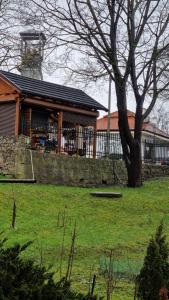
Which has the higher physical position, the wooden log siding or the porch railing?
the wooden log siding

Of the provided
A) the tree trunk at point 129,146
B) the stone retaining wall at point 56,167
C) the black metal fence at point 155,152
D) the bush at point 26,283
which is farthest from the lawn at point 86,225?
the black metal fence at point 155,152

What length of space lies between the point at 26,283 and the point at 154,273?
1.59 m

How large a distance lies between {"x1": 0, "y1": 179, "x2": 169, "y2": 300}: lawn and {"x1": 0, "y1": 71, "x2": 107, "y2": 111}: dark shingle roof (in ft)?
24.3

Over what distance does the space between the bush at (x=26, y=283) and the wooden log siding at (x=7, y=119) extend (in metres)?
18.7

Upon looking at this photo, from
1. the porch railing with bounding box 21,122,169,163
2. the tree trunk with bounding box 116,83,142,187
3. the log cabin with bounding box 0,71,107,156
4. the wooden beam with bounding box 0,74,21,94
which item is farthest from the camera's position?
the wooden beam with bounding box 0,74,21,94

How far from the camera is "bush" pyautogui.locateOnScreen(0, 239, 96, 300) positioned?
3.09m

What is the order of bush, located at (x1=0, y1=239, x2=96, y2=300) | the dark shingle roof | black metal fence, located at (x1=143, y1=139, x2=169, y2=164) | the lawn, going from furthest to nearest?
black metal fence, located at (x1=143, y1=139, x2=169, y2=164), the dark shingle roof, the lawn, bush, located at (x1=0, y1=239, x2=96, y2=300)

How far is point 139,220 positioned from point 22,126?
32.9 feet

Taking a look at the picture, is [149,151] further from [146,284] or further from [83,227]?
[146,284]

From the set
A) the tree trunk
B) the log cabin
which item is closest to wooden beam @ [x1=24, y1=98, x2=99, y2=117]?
the log cabin

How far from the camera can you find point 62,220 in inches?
464

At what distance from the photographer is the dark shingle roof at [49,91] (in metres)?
22.6

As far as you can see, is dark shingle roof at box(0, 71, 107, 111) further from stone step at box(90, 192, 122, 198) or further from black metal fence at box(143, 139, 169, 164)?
stone step at box(90, 192, 122, 198)

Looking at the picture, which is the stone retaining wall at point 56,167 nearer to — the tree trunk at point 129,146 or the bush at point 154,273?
Answer: the tree trunk at point 129,146
